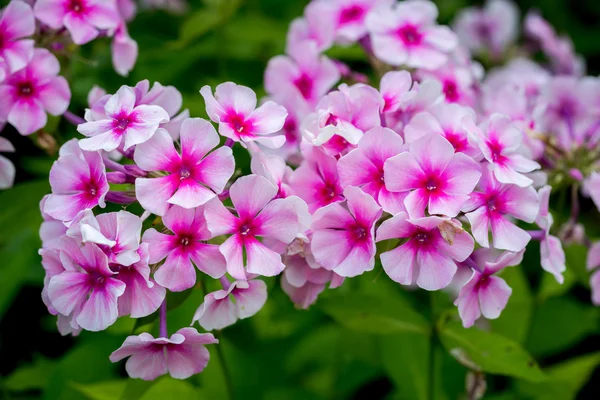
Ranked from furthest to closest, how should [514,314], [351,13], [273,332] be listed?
[273,332] → [514,314] → [351,13]

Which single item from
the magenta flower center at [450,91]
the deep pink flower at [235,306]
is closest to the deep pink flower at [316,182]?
the deep pink flower at [235,306]

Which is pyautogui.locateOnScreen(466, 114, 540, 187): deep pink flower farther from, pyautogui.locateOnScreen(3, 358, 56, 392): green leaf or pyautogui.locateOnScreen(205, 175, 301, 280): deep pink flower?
pyautogui.locateOnScreen(3, 358, 56, 392): green leaf

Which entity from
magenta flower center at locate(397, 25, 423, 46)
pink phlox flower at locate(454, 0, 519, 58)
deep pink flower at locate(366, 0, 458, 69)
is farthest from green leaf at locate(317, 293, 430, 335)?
pink phlox flower at locate(454, 0, 519, 58)

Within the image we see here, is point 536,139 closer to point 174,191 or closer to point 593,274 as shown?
point 593,274

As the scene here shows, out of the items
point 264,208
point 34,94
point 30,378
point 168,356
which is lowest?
point 30,378

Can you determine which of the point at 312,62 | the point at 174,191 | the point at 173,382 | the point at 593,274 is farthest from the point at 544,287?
the point at 174,191

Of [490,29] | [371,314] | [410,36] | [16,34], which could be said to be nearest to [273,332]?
[371,314]

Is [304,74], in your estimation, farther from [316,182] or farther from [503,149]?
[503,149]
